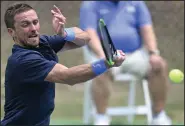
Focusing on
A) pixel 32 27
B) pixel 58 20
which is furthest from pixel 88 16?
pixel 32 27

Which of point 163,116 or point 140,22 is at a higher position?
point 140,22

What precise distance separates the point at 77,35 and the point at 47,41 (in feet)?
1.01

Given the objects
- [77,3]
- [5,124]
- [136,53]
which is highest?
[77,3]

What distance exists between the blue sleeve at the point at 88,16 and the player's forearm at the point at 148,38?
456 mm

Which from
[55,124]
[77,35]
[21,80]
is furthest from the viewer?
[55,124]

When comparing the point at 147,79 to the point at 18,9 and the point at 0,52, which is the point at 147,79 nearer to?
the point at 0,52

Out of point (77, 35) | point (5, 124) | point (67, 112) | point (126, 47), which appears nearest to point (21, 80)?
point (5, 124)

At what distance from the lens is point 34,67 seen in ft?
9.37

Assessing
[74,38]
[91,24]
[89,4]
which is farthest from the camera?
[89,4]

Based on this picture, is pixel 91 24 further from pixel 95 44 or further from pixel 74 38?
pixel 74 38

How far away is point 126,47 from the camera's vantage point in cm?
516

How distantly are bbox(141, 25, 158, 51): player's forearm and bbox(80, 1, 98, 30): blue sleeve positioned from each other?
1.50 feet

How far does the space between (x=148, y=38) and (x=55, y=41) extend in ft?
6.24

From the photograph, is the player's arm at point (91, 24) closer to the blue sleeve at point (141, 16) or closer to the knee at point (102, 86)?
the knee at point (102, 86)
